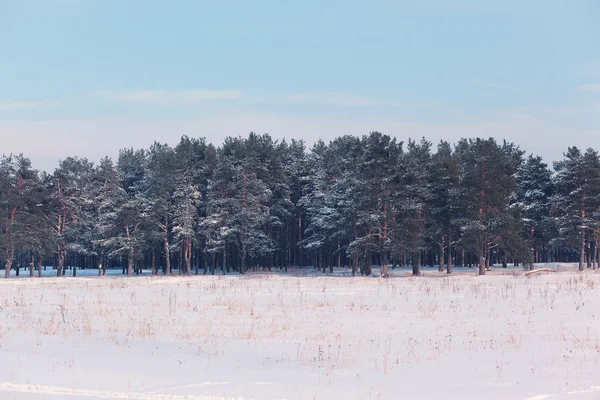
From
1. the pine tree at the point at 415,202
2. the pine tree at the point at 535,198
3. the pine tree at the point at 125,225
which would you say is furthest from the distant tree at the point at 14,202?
the pine tree at the point at 535,198

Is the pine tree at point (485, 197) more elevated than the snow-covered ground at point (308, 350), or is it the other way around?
the pine tree at point (485, 197)

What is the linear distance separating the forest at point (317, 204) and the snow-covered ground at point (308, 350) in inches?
1305

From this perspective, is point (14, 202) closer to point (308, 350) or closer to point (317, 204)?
point (317, 204)

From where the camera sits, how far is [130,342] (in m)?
16.2

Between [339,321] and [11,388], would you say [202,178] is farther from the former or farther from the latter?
[11,388]

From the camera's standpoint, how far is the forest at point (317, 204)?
58188 millimetres

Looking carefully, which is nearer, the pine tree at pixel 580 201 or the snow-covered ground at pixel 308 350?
the snow-covered ground at pixel 308 350

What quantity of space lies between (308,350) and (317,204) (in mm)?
59975

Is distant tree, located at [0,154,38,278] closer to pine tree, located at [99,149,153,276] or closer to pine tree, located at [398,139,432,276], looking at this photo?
pine tree, located at [99,149,153,276]

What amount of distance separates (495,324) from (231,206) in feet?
180

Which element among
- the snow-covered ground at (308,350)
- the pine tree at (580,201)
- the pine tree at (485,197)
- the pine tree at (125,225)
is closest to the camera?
the snow-covered ground at (308,350)

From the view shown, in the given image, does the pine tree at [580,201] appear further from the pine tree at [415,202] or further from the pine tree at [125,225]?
the pine tree at [125,225]

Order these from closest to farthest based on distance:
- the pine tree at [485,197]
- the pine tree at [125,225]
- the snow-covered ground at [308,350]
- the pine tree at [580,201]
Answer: the snow-covered ground at [308,350] < the pine tree at [485,197] < the pine tree at [580,201] < the pine tree at [125,225]

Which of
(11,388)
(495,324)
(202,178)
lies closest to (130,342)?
(11,388)
